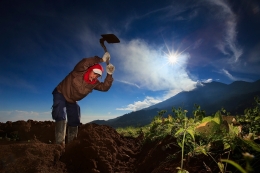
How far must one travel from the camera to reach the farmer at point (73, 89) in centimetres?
409

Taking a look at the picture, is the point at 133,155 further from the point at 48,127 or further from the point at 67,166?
the point at 48,127

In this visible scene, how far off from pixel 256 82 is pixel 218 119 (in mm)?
72059

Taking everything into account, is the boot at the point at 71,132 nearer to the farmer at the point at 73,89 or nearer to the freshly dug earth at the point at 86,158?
the farmer at the point at 73,89

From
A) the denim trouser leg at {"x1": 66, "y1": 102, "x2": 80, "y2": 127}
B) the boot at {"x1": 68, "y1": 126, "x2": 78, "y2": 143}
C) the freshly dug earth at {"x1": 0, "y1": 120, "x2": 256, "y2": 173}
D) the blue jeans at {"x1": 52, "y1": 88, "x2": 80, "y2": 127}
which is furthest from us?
the boot at {"x1": 68, "y1": 126, "x2": 78, "y2": 143}

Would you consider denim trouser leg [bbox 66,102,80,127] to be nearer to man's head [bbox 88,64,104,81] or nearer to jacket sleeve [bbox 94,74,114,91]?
jacket sleeve [bbox 94,74,114,91]

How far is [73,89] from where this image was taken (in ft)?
13.9

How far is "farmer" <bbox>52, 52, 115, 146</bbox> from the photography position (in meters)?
4.09

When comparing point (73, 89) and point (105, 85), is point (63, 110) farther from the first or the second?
point (105, 85)

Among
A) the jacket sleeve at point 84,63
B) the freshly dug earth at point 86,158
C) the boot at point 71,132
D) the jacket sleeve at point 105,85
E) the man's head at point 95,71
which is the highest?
the jacket sleeve at point 84,63

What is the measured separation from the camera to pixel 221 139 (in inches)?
63.1

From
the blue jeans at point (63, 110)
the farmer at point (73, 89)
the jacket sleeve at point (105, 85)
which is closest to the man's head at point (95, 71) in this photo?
the farmer at point (73, 89)

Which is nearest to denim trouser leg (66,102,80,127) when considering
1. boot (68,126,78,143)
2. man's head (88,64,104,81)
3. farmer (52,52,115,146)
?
farmer (52,52,115,146)

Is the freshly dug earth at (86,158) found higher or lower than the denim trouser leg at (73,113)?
lower

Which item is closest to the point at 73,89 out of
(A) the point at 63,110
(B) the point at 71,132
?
(A) the point at 63,110
